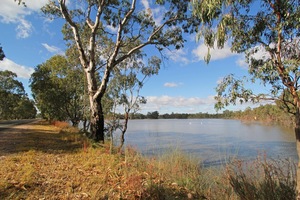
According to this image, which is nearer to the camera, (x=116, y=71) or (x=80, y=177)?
(x=80, y=177)

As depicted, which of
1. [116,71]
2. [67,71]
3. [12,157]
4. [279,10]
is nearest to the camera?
[279,10]

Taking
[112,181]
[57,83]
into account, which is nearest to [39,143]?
[112,181]

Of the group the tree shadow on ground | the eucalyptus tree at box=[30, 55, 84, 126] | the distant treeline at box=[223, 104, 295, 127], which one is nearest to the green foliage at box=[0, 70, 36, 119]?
the eucalyptus tree at box=[30, 55, 84, 126]

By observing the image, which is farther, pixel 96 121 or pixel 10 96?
pixel 10 96

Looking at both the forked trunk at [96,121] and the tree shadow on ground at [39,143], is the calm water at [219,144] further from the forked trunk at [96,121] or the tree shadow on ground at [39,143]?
the tree shadow on ground at [39,143]

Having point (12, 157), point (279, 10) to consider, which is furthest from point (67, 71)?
point (279, 10)

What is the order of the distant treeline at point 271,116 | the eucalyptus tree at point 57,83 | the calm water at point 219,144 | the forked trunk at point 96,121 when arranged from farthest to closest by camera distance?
the distant treeline at point 271,116 → the eucalyptus tree at point 57,83 → the calm water at point 219,144 → the forked trunk at point 96,121

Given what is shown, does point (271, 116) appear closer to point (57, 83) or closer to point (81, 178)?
point (57, 83)

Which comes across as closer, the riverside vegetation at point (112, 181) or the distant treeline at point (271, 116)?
the riverside vegetation at point (112, 181)

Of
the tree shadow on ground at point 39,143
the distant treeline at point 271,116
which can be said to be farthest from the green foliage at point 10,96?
the distant treeline at point 271,116

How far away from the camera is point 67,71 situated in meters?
20.2

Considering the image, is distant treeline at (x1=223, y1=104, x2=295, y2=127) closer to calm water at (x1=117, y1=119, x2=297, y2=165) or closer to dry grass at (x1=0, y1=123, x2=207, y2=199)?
calm water at (x1=117, y1=119, x2=297, y2=165)

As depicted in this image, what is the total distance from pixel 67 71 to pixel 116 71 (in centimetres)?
565

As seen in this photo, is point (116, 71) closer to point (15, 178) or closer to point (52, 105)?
point (52, 105)
